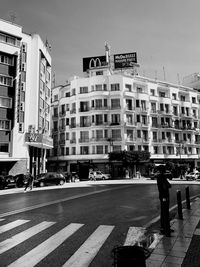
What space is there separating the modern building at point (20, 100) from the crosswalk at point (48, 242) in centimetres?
2593

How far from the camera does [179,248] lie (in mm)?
5637

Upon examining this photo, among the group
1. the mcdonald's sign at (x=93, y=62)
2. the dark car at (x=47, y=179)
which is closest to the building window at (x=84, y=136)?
the mcdonald's sign at (x=93, y=62)

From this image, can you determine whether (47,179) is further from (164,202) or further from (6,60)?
(164,202)

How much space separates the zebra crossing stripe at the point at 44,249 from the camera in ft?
16.5

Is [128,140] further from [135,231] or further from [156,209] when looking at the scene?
[135,231]

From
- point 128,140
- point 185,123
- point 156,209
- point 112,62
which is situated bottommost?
point 156,209

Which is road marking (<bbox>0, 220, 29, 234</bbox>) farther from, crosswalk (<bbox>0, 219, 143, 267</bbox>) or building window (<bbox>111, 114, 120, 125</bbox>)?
building window (<bbox>111, 114, 120, 125</bbox>)

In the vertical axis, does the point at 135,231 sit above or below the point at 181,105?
below

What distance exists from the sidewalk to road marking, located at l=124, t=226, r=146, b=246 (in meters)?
0.64

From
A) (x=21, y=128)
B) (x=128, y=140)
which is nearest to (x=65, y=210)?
(x=21, y=128)

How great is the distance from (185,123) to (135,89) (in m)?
15.1

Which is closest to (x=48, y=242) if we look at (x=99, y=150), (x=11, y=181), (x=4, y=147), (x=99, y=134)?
(x=11, y=181)

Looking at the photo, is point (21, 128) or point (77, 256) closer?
point (77, 256)

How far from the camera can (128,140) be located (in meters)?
51.6
